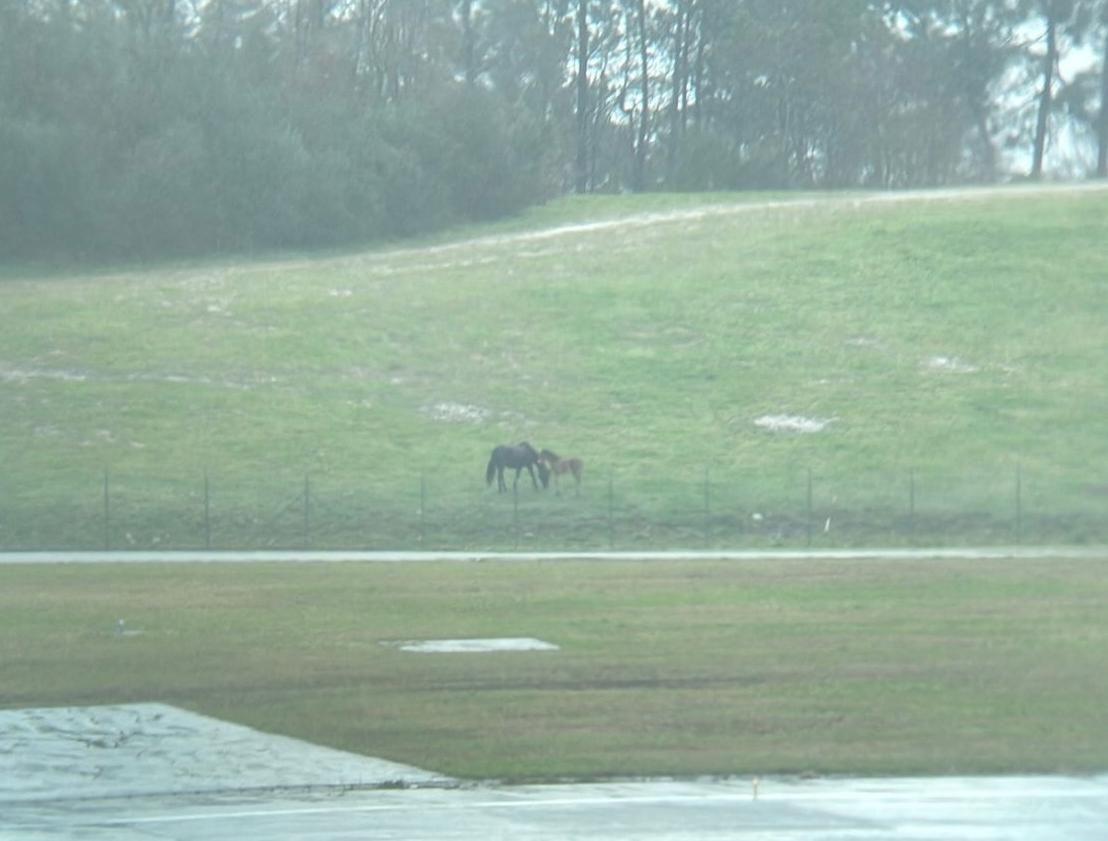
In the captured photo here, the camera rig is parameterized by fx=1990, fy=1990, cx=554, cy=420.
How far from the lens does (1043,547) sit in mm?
42812

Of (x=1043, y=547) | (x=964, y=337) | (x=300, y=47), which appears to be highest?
(x=300, y=47)

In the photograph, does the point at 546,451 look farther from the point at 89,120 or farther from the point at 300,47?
the point at 300,47

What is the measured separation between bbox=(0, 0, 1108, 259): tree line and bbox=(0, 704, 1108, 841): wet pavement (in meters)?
62.3

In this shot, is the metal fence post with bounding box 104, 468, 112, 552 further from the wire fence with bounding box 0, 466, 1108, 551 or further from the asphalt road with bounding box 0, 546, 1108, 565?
the asphalt road with bounding box 0, 546, 1108, 565

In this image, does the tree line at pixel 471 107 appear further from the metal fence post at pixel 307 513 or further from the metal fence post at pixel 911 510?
the metal fence post at pixel 911 510

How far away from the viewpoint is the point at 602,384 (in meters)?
60.3

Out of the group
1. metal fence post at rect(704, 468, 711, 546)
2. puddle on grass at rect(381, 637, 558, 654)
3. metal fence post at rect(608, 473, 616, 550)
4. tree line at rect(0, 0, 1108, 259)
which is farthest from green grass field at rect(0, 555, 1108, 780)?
tree line at rect(0, 0, 1108, 259)

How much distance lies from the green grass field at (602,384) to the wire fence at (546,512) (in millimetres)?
102

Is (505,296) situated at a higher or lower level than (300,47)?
lower

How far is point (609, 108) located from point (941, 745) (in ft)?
281

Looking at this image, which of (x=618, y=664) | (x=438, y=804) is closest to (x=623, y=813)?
A: (x=438, y=804)

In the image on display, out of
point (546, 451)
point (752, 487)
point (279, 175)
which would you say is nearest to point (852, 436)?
point (752, 487)

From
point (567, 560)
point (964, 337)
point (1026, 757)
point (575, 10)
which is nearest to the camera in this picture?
point (1026, 757)

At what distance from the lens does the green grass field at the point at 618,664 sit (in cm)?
1568
